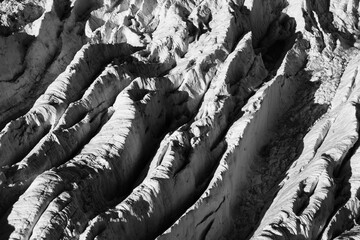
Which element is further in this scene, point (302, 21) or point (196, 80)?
point (302, 21)

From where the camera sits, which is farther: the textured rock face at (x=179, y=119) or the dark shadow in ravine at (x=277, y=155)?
the dark shadow in ravine at (x=277, y=155)

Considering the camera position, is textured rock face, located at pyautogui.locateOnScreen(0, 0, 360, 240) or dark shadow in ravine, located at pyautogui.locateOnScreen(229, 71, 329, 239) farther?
dark shadow in ravine, located at pyautogui.locateOnScreen(229, 71, 329, 239)

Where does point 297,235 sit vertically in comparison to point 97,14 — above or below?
below

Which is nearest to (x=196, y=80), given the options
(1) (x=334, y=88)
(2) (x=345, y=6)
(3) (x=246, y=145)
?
(3) (x=246, y=145)

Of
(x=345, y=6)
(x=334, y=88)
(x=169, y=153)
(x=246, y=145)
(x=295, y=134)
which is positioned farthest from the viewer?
(x=345, y=6)

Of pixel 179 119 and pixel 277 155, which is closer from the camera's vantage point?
pixel 179 119

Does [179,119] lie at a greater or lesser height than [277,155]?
lesser

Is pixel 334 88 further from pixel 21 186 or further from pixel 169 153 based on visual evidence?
pixel 21 186

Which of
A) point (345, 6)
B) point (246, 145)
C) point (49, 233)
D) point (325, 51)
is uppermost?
point (345, 6)
